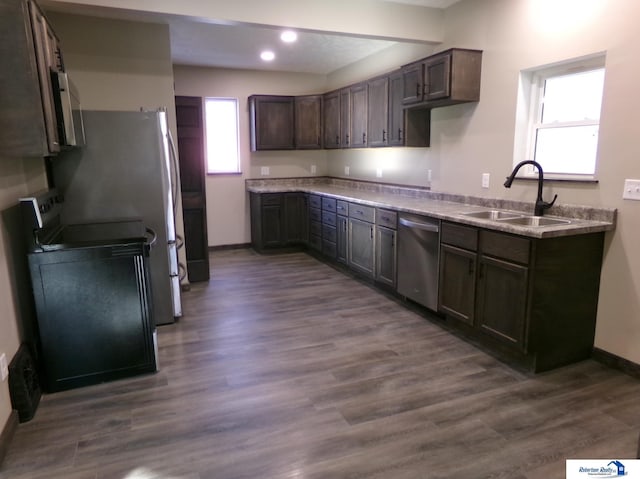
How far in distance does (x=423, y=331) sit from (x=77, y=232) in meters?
2.65

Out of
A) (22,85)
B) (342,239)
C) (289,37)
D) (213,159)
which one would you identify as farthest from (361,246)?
(22,85)

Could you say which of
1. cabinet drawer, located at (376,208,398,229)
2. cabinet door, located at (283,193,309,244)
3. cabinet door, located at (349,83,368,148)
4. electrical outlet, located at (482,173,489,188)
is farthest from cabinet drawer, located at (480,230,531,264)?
cabinet door, located at (283,193,309,244)

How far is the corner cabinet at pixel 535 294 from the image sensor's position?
268 centimetres

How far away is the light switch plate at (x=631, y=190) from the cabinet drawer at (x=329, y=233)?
312 centimetres

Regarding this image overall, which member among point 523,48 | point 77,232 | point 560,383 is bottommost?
point 560,383

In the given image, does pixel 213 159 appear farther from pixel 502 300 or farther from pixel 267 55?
pixel 502 300

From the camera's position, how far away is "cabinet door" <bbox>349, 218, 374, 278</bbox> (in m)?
4.49

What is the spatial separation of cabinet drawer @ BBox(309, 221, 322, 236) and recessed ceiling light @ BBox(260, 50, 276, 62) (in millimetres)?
2167

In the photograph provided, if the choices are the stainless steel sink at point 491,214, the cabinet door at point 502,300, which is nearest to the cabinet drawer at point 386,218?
the stainless steel sink at point 491,214

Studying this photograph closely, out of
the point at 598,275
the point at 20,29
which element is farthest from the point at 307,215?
the point at 20,29

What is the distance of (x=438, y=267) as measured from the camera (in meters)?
3.48

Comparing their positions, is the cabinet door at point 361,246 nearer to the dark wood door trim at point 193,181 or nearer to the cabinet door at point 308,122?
the dark wood door trim at point 193,181

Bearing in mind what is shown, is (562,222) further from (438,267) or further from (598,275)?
(438,267)

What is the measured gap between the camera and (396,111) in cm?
449
